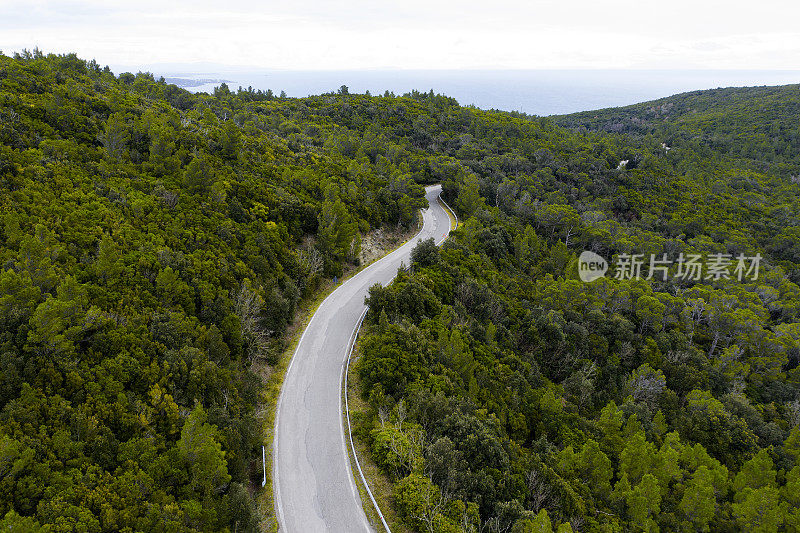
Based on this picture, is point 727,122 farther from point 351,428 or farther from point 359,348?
point 351,428

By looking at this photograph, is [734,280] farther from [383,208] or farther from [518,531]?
[518,531]

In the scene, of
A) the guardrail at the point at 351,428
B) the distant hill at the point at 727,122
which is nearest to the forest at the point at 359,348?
the guardrail at the point at 351,428

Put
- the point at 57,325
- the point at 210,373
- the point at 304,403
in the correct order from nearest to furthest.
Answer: the point at 57,325 → the point at 210,373 → the point at 304,403

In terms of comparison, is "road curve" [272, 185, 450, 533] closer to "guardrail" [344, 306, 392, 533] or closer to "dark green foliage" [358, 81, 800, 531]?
"guardrail" [344, 306, 392, 533]

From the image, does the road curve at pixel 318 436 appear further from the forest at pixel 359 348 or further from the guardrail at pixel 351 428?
the forest at pixel 359 348

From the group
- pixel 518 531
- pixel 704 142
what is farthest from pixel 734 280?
pixel 704 142
